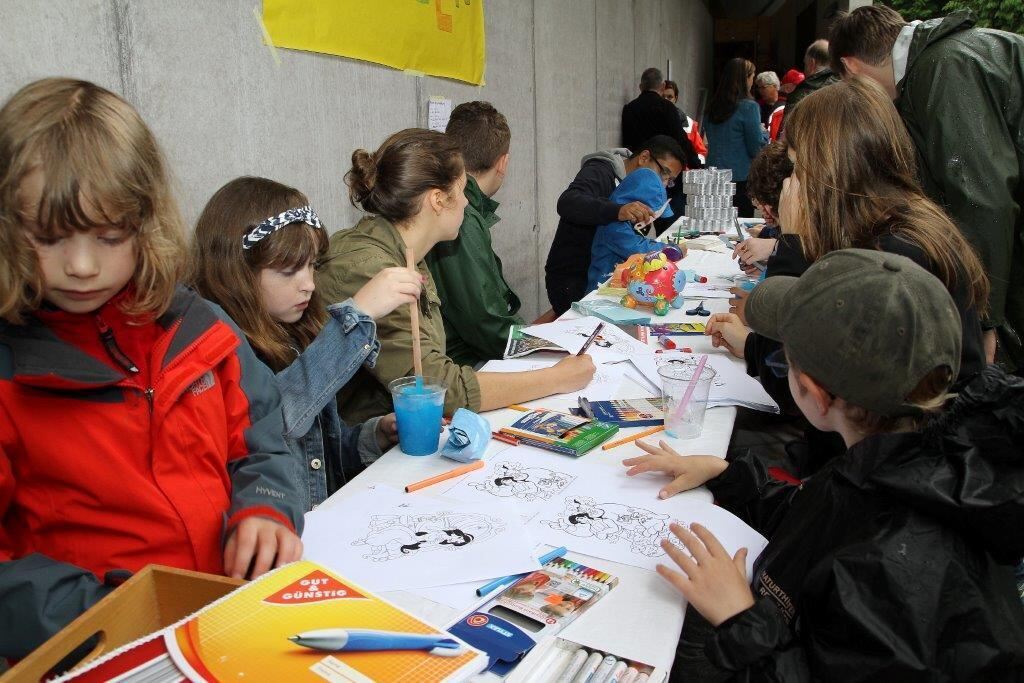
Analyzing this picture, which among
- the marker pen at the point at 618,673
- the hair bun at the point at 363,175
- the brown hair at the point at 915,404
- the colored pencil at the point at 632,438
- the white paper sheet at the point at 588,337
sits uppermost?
the hair bun at the point at 363,175

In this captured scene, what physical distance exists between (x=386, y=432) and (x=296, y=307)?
37cm

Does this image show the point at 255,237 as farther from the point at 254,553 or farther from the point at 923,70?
the point at 923,70

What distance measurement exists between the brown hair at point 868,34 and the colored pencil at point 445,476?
240 cm

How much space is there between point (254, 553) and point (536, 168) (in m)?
4.49

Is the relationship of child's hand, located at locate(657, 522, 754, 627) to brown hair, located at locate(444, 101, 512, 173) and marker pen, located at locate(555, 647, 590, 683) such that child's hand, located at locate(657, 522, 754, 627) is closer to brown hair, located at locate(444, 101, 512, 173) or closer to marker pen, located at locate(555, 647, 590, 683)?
marker pen, located at locate(555, 647, 590, 683)

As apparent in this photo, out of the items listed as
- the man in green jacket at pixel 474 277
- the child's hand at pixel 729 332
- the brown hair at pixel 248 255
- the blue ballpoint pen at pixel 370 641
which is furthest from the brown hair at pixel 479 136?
the blue ballpoint pen at pixel 370 641

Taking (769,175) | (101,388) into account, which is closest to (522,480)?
(101,388)

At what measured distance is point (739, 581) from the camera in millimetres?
1152

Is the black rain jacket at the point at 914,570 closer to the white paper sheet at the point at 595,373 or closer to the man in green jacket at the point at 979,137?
the white paper sheet at the point at 595,373

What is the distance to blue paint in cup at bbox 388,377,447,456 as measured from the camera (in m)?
1.65

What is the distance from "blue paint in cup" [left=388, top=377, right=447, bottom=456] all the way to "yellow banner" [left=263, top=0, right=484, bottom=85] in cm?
140

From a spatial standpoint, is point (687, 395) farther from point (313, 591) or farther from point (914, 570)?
point (313, 591)

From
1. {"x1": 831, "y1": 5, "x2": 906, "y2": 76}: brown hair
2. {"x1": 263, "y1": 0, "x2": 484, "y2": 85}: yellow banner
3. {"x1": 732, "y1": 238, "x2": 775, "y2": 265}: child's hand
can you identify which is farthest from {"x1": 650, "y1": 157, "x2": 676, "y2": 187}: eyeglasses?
{"x1": 831, "y1": 5, "x2": 906, "y2": 76}: brown hair

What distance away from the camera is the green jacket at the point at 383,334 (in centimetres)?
193
